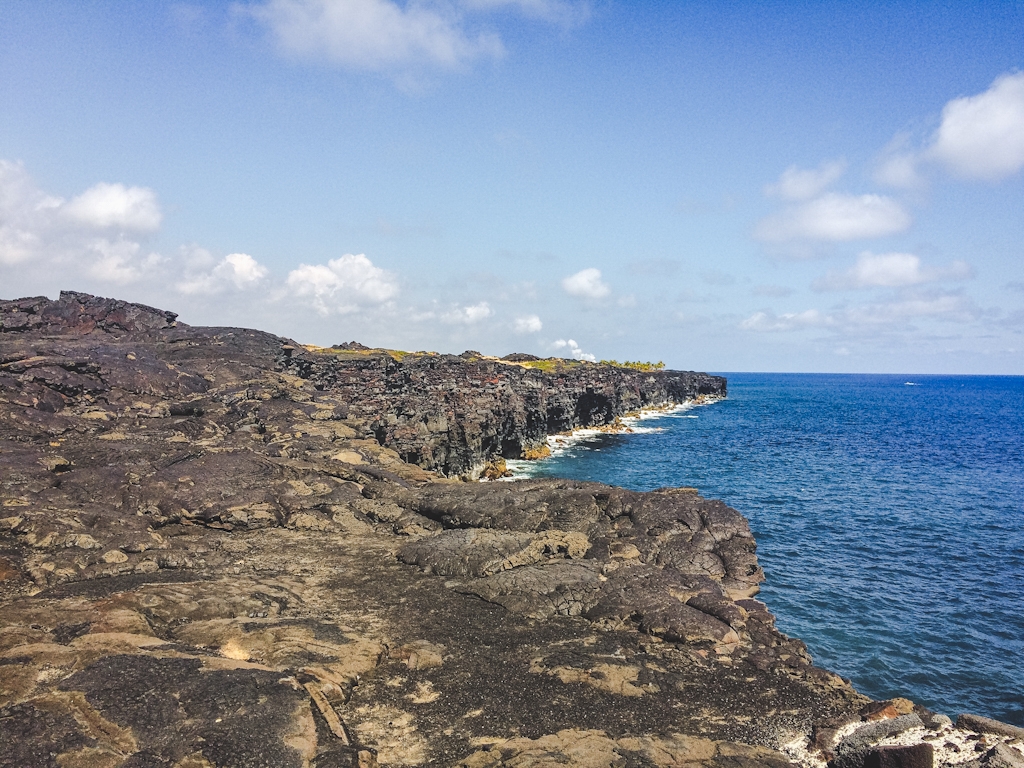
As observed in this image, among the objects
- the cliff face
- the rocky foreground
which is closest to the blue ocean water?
the cliff face

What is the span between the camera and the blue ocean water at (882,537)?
1102 inches

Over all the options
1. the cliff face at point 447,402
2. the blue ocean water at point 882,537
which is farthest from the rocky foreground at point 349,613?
the cliff face at point 447,402

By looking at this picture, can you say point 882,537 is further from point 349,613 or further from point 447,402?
point 447,402

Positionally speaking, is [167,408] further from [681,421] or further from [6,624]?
[681,421]

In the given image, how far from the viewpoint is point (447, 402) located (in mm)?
72812

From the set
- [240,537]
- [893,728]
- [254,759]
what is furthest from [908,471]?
[254,759]

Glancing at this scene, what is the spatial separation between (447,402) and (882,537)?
46.4 meters

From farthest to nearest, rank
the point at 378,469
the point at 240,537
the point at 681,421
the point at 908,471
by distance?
the point at 681,421
the point at 908,471
the point at 378,469
the point at 240,537

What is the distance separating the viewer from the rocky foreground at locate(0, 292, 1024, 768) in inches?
518

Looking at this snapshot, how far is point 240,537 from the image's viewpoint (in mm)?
27094

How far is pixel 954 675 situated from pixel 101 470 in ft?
132

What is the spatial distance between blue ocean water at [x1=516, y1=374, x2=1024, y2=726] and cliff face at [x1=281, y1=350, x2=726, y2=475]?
27.7 ft

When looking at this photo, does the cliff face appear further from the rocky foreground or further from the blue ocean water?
the rocky foreground

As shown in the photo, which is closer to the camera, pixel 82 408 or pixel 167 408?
pixel 82 408
